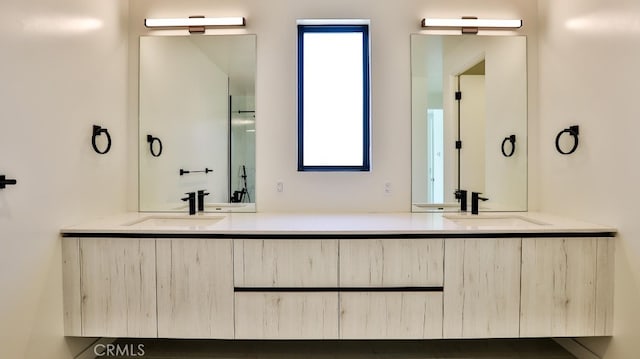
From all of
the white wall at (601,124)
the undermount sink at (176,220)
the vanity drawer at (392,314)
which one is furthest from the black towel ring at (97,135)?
the white wall at (601,124)

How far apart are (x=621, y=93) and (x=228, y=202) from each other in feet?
8.33

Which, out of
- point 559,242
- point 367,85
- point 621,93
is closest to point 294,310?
point 559,242

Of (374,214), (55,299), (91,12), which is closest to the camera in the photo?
(55,299)

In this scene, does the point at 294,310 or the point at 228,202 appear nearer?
the point at 294,310

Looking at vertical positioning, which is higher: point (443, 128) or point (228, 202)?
point (443, 128)

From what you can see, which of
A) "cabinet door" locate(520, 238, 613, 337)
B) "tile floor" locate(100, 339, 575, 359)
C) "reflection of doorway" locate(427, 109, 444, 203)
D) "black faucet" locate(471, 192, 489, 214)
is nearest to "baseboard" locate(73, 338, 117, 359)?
"tile floor" locate(100, 339, 575, 359)

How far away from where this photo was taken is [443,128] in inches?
99.1

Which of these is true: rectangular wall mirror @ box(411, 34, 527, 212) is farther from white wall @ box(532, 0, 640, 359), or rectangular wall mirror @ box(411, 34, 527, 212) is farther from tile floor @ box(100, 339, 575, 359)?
tile floor @ box(100, 339, 575, 359)

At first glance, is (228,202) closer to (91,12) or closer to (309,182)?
(309,182)

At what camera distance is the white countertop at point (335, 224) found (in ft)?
6.05

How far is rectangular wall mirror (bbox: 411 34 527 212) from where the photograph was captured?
2510 mm

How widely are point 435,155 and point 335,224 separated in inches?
40.9

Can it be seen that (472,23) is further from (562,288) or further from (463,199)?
(562,288)

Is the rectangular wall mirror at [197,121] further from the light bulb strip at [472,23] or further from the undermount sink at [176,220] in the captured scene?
the light bulb strip at [472,23]
